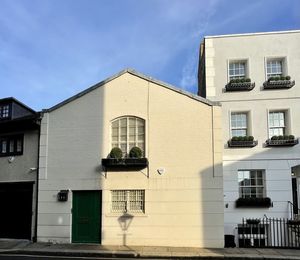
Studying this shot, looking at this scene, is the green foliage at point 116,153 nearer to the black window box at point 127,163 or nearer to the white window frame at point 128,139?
the black window box at point 127,163

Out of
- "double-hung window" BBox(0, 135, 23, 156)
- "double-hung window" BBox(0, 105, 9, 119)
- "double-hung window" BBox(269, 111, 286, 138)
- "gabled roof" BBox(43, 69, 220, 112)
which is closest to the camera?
"gabled roof" BBox(43, 69, 220, 112)

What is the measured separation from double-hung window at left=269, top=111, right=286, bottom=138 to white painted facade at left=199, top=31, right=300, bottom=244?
0.79 feet

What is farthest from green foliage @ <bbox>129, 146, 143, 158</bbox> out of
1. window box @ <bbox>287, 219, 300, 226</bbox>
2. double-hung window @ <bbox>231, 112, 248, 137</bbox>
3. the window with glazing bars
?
the window with glazing bars

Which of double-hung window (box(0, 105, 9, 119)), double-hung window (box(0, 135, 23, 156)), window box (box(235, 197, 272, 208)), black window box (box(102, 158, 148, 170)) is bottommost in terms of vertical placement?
window box (box(235, 197, 272, 208))

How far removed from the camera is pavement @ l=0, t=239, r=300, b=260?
46.0ft

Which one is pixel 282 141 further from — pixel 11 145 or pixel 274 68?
pixel 11 145

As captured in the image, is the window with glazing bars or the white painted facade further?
the window with glazing bars

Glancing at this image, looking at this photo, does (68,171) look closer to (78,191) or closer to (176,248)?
(78,191)

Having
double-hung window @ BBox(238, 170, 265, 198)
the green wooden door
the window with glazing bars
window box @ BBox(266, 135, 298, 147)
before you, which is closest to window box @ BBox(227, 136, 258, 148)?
window box @ BBox(266, 135, 298, 147)

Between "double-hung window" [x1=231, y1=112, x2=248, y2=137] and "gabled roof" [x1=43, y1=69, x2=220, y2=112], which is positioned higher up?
"gabled roof" [x1=43, y1=69, x2=220, y2=112]

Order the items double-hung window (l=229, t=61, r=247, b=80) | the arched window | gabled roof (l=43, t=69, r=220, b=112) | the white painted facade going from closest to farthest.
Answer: gabled roof (l=43, t=69, r=220, b=112), the arched window, the white painted facade, double-hung window (l=229, t=61, r=247, b=80)

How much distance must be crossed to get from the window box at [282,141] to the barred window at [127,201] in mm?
7075

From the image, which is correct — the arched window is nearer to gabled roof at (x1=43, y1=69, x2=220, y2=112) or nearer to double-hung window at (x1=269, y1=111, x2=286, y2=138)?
gabled roof at (x1=43, y1=69, x2=220, y2=112)

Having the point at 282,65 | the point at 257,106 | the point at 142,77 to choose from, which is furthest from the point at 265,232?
the point at 142,77
